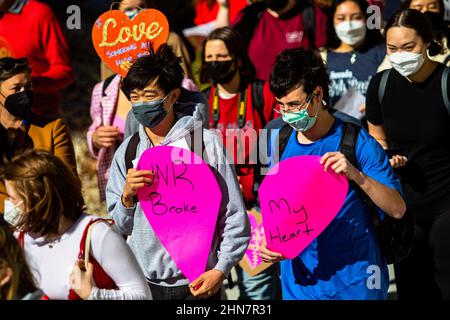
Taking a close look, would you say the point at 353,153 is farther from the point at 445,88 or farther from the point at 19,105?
the point at 19,105

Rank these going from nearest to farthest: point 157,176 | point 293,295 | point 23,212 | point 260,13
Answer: point 23,212 → point 157,176 → point 293,295 → point 260,13

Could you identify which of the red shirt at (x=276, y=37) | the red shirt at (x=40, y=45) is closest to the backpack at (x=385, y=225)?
the red shirt at (x=276, y=37)

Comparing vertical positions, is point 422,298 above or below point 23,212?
below

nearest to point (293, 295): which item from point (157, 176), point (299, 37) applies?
Answer: point (157, 176)

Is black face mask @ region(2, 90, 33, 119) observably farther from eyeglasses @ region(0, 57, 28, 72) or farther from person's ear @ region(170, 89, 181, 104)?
person's ear @ region(170, 89, 181, 104)

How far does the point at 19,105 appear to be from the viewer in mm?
5262

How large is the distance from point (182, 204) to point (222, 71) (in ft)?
5.94

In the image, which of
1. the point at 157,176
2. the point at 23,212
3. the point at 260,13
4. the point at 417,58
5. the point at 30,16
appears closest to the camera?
the point at 23,212

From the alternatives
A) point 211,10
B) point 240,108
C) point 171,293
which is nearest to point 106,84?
point 240,108

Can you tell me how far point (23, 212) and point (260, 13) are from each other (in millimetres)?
3651

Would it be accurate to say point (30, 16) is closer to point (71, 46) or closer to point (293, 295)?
point (293, 295)

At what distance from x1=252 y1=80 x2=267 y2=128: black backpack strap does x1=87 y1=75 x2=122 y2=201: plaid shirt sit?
855 mm

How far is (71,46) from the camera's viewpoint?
1080cm
